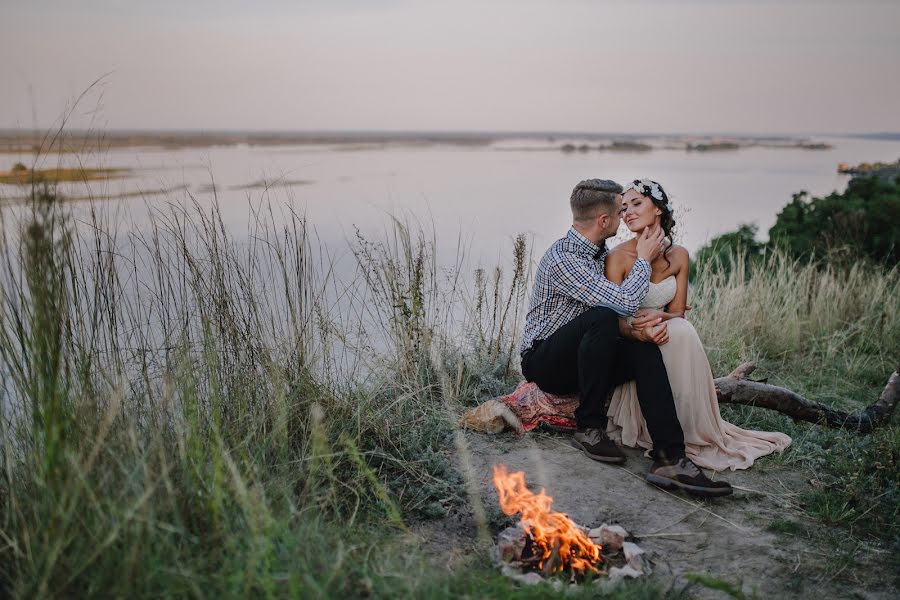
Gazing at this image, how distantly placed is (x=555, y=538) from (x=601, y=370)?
1.26m

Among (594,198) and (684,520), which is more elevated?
(594,198)

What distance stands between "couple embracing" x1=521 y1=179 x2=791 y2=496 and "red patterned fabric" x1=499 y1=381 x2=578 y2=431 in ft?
0.37

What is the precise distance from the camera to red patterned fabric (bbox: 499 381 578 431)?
13.7 ft

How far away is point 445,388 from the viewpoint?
175 inches

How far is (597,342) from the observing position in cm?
367

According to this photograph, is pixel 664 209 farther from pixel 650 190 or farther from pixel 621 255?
pixel 621 255

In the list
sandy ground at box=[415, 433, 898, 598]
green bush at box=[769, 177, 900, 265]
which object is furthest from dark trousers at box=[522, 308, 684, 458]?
green bush at box=[769, 177, 900, 265]

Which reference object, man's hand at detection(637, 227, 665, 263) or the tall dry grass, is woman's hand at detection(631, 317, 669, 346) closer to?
man's hand at detection(637, 227, 665, 263)

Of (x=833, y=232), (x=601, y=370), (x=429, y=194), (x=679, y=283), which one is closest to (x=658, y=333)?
(x=601, y=370)

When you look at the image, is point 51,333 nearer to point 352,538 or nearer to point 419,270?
A: point 352,538

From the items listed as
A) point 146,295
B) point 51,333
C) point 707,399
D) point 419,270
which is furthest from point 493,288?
point 51,333

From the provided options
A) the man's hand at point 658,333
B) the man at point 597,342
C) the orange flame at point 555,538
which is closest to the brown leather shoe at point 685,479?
the man at point 597,342

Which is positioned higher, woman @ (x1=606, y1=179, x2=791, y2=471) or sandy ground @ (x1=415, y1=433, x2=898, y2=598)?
woman @ (x1=606, y1=179, x2=791, y2=471)

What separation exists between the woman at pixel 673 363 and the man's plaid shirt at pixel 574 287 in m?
0.13
